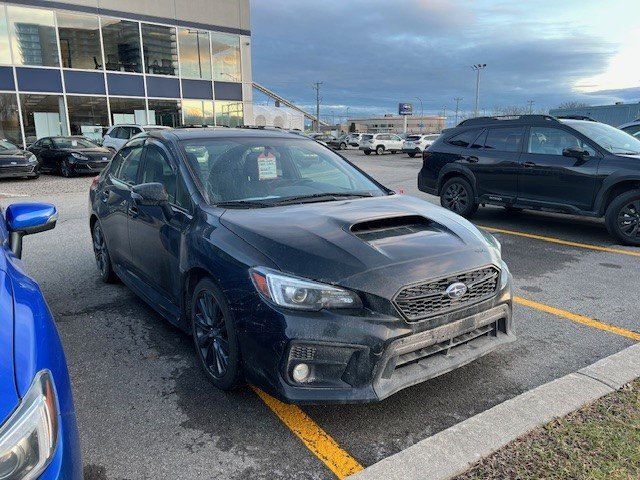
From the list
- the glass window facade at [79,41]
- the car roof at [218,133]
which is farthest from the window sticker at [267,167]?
the glass window facade at [79,41]

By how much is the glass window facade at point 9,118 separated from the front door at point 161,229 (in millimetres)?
22090

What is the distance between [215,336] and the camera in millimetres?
3098

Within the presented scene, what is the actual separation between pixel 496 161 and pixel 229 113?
2258 centimetres

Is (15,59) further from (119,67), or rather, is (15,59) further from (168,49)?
(168,49)

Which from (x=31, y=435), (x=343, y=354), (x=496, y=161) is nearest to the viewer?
(x=31, y=435)

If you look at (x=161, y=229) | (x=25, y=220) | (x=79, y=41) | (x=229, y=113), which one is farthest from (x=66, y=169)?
(x=25, y=220)

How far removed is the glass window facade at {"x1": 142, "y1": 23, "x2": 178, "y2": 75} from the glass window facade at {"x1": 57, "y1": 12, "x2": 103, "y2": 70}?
2325 millimetres

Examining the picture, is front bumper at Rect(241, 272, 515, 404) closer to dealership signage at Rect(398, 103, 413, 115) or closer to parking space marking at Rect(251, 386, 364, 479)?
parking space marking at Rect(251, 386, 364, 479)

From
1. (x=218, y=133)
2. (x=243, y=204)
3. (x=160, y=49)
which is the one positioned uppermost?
(x=160, y=49)

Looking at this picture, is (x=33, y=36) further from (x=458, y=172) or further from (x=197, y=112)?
(x=458, y=172)

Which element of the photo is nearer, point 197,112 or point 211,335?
point 211,335

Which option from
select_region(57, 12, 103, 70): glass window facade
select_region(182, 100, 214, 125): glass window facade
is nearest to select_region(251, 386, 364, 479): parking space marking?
select_region(57, 12, 103, 70): glass window facade

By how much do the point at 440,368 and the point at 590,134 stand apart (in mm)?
6113

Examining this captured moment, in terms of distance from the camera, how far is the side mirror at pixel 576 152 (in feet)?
23.4
